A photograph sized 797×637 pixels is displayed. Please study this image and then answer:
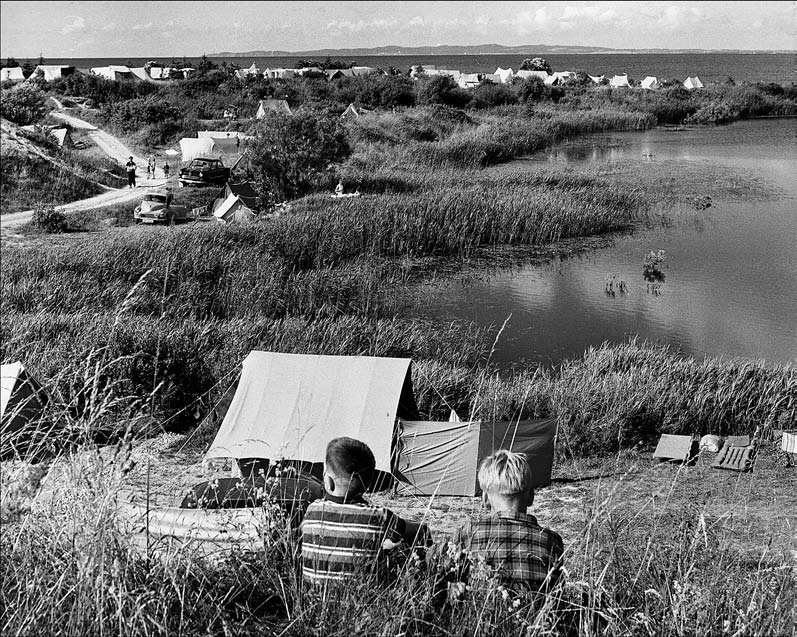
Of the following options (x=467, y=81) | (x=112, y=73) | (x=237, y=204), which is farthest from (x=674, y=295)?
(x=467, y=81)

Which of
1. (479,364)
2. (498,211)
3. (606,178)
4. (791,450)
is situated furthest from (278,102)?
(791,450)

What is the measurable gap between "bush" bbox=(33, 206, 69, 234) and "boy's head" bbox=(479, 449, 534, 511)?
20.7 meters

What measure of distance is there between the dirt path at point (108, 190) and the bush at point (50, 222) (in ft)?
2.72

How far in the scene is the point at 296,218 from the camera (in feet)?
70.3

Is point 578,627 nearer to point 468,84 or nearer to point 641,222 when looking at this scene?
point 641,222

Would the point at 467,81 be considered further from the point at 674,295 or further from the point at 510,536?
the point at 510,536

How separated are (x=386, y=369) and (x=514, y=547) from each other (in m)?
6.15

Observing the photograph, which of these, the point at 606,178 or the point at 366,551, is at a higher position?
the point at 366,551

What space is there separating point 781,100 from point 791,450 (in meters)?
52.6

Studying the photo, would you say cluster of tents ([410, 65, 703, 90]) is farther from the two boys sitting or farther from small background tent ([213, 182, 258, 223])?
the two boys sitting

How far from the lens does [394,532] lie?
→ 11.8 ft

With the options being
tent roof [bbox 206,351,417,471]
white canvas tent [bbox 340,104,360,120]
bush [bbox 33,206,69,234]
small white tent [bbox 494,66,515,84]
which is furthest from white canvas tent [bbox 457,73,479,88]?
tent roof [bbox 206,351,417,471]

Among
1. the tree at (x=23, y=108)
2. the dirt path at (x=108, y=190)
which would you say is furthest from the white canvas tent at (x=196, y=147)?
the tree at (x=23, y=108)

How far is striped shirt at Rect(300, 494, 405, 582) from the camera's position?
3.51 metres
